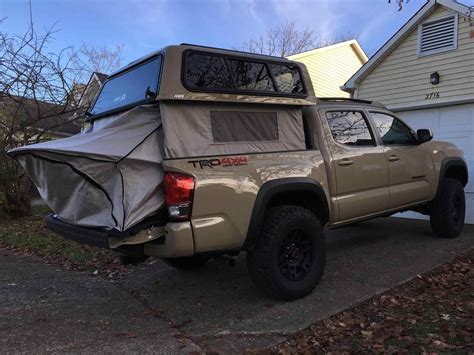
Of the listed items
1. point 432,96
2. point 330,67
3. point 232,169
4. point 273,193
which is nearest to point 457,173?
point 432,96

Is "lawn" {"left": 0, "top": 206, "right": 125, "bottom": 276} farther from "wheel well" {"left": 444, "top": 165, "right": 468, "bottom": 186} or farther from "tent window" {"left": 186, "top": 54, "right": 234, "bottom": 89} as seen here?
"wheel well" {"left": 444, "top": 165, "right": 468, "bottom": 186}

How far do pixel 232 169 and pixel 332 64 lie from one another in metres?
18.7

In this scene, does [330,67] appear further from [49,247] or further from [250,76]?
[250,76]

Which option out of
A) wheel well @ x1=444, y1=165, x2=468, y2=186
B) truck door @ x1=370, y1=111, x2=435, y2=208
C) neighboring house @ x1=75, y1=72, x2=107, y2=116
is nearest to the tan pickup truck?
truck door @ x1=370, y1=111, x2=435, y2=208

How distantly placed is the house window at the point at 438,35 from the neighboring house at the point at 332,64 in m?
8.94

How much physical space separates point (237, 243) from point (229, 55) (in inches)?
68.4

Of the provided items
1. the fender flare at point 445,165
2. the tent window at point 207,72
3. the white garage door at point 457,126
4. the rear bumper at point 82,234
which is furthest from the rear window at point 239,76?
the white garage door at point 457,126

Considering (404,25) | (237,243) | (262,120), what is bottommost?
(237,243)

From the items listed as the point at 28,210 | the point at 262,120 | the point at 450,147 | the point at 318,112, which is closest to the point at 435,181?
the point at 450,147

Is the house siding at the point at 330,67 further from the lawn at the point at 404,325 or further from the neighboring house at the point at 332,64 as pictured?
the lawn at the point at 404,325

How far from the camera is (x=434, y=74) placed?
372 inches

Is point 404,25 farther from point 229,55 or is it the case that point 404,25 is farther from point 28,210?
point 28,210

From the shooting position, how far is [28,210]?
1117 cm

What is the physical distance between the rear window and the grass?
3291 millimetres
